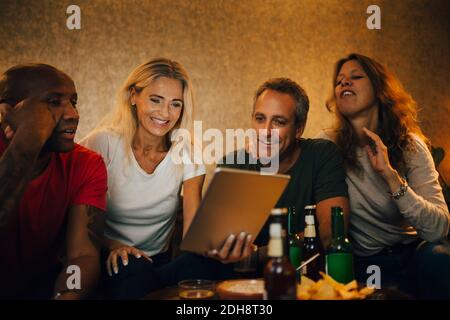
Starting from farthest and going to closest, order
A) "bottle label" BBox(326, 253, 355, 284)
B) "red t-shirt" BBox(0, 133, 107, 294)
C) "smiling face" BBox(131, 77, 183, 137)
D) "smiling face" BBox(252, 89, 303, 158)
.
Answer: "smiling face" BBox(131, 77, 183, 137)
"smiling face" BBox(252, 89, 303, 158)
"red t-shirt" BBox(0, 133, 107, 294)
"bottle label" BBox(326, 253, 355, 284)

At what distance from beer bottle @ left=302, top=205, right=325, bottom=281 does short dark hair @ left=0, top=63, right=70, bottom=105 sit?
129 centimetres

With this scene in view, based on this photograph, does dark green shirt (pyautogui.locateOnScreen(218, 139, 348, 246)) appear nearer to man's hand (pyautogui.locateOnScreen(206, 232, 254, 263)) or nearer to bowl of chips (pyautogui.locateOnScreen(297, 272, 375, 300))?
man's hand (pyautogui.locateOnScreen(206, 232, 254, 263))

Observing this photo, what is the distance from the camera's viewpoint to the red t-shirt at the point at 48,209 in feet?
5.57

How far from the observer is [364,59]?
220cm

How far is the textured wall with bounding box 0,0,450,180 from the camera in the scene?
2.61m

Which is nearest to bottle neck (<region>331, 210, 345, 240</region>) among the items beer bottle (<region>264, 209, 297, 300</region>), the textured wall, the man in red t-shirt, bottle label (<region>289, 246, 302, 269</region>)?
bottle label (<region>289, 246, 302, 269</region>)

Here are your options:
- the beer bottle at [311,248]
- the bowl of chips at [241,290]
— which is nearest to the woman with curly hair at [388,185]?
the beer bottle at [311,248]

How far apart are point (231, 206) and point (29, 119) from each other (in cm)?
91

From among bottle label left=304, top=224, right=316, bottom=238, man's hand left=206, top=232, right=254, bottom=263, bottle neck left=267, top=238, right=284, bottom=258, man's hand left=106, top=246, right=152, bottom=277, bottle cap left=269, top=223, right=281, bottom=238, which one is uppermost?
bottle cap left=269, top=223, right=281, bottom=238

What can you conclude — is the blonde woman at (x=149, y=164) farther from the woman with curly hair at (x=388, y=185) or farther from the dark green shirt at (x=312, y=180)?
the woman with curly hair at (x=388, y=185)

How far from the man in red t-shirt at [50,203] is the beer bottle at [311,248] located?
84 cm

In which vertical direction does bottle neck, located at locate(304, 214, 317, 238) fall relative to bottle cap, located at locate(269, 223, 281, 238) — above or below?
below
